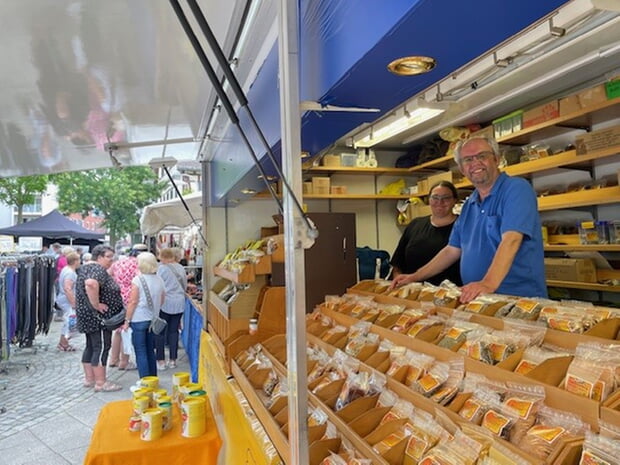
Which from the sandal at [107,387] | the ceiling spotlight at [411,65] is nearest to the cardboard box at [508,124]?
the ceiling spotlight at [411,65]

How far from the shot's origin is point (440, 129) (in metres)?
5.40

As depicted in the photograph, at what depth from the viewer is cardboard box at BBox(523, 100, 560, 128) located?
13.0ft

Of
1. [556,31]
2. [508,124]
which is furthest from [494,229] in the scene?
[508,124]

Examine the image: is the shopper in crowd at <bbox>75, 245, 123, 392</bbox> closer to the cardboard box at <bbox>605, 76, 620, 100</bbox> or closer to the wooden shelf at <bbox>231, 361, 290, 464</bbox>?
the wooden shelf at <bbox>231, 361, 290, 464</bbox>

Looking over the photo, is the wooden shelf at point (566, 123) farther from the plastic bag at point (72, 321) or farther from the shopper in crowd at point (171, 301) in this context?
the plastic bag at point (72, 321)

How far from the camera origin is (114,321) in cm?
510

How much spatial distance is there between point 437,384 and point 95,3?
5.75 ft

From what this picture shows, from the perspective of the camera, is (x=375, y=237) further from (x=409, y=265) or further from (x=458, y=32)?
(x=458, y=32)

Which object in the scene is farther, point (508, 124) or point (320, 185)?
point (320, 185)

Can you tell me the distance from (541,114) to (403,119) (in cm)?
192

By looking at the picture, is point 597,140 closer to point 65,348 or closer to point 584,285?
point 584,285

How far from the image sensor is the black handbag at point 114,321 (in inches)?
200

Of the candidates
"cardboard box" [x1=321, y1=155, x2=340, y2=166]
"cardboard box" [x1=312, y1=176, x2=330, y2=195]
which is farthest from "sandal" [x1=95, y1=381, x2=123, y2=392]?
"cardboard box" [x1=321, y1=155, x2=340, y2=166]

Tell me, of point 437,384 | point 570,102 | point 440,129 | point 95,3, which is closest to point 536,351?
point 437,384
